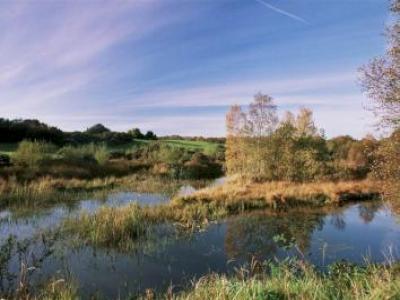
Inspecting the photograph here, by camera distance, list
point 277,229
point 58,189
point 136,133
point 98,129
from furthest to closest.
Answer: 1. point 136,133
2. point 98,129
3. point 58,189
4. point 277,229

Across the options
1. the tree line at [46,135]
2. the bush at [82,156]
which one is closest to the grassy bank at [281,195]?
the bush at [82,156]

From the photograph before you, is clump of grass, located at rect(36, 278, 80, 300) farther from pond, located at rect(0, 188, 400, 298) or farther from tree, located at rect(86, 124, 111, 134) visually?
tree, located at rect(86, 124, 111, 134)

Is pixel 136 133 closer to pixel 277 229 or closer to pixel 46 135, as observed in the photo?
pixel 46 135

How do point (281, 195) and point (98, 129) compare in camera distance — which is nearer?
point (281, 195)

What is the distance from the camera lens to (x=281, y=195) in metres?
23.2

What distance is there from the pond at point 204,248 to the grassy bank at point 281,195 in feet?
5.52

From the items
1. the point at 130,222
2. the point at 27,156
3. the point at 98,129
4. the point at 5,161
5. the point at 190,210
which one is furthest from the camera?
the point at 98,129

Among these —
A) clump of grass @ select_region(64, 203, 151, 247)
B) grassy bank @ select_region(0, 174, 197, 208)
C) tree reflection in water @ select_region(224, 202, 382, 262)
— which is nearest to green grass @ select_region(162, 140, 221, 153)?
grassy bank @ select_region(0, 174, 197, 208)

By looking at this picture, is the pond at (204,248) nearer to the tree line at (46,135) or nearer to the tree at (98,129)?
the tree line at (46,135)

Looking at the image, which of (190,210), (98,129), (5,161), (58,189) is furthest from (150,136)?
(190,210)

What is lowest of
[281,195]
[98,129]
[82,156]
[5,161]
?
[281,195]

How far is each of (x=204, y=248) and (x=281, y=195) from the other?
1126 cm

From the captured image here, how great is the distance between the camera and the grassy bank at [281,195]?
21094mm

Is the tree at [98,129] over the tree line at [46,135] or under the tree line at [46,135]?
over
